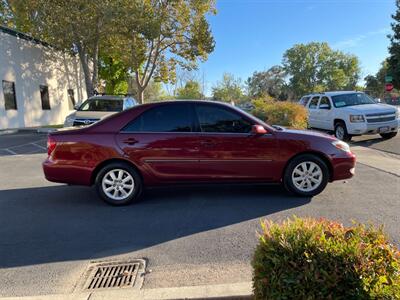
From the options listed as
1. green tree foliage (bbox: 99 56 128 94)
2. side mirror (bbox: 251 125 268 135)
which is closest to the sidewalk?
side mirror (bbox: 251 125 268 135)

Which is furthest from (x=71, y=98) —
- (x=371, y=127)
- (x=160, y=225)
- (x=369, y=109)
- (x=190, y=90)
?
(x=190, y=90)

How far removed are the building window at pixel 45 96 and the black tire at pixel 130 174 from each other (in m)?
19.8

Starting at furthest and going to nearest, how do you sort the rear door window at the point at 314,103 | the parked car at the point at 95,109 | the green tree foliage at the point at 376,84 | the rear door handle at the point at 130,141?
the green tree foliage at the point at 376,84, the rear door window at the point at 314,103, the parked car at the point at 95,109, the rear door handle at the point at 130,141

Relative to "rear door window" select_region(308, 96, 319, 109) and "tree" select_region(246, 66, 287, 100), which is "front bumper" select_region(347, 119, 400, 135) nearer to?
"rear door window" select_region(308, 96, 319, 109)

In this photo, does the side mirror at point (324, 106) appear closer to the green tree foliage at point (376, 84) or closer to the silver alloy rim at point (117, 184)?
the silver alloy rim at point (117, 184)

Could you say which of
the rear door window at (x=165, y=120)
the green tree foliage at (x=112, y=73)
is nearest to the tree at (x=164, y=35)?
the green tree foliage at (x=112, y=73)

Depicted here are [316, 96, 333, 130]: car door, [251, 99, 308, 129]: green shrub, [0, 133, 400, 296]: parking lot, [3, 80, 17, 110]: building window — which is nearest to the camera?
[0, 133, 400, 296]: parking lot

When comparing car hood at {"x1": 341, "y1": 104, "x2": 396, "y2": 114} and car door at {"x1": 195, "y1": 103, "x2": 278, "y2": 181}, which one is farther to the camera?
car hood at {"x1": 341, "y1": 104, "x2": 396, "y2": 114}

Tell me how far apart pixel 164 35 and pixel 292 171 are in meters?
23.6

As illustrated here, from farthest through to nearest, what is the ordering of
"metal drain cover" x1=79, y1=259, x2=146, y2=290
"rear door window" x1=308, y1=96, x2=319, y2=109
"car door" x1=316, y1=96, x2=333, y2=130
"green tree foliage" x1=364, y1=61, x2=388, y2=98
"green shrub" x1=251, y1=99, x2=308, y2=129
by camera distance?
"green tree foliage" x1=364, y1=61, x2=388, y2=98 → "rear door window" x1=308, y1=96, x2=319, y2=109 → "car door" x1=316, y1=96, x2=333, y2=130 → "green shrub" x1=251, y1=99, x2=308, y2=129 → "metal drain cover" x1=79, y1=259, x2=146, y2=290

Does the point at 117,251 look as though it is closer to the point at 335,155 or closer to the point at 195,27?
the point at 335,155

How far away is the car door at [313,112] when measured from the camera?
15.0 m

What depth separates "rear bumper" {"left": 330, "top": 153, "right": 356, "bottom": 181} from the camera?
573cm

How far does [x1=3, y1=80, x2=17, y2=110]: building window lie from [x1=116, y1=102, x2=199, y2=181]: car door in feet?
53.8
